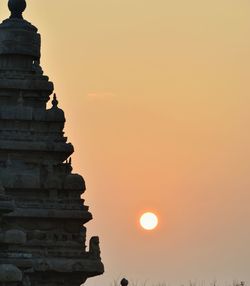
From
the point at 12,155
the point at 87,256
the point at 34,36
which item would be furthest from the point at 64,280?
the point at 34,36

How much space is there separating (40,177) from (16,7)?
392 inches

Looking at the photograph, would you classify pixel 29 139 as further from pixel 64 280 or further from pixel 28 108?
pixel 64 280

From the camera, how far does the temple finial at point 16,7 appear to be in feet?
253

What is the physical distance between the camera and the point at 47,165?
239ft

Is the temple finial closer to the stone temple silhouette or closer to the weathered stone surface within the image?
the stone temple silhouette

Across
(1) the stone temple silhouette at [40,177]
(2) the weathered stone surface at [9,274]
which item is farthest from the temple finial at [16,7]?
(2) the weathered stone surface at [9,274]

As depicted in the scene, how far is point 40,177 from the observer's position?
72.5 m

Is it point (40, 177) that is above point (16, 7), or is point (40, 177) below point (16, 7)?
below

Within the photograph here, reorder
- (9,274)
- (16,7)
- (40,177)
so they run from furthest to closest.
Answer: (16,7)
(40,177)
(9,274)

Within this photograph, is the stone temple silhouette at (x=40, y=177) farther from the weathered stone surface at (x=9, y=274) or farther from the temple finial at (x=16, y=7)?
the weathered stone surface at (x=9, y=274)

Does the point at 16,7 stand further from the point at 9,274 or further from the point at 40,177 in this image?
the point at 9,274

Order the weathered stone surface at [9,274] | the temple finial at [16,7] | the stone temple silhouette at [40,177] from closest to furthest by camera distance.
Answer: the weathered stone surface at [9,274]
the stone temple silhouette at [40,177]
the temple finial at [16,7]

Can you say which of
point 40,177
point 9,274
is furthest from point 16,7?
point 9,274

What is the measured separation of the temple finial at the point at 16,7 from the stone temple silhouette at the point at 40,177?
1.79 m
